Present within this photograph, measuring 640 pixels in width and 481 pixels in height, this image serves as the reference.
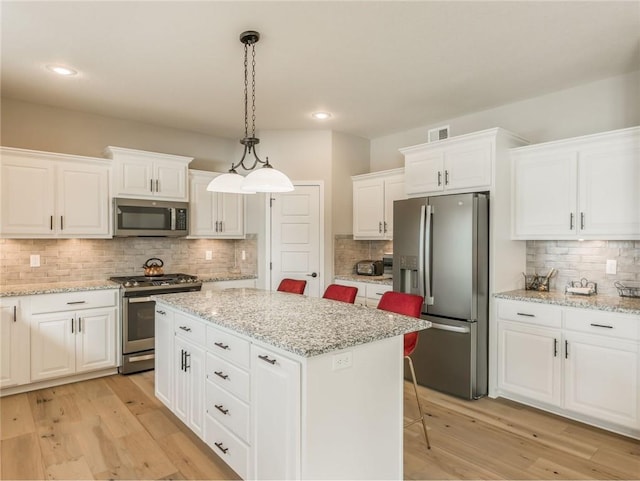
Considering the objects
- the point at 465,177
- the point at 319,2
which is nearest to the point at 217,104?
the point at 319,2

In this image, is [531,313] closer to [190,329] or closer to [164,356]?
[190,329]

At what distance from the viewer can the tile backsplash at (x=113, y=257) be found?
3928mm

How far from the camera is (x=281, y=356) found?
184 centimetres

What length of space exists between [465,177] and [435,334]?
145 centimetres

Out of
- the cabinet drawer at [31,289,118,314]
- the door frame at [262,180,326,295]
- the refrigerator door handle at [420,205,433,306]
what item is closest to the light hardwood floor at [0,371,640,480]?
the cabinet drawer at [31,289,118,314]

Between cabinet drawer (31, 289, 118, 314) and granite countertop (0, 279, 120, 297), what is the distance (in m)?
0.05

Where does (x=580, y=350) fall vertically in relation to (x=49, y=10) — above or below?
below

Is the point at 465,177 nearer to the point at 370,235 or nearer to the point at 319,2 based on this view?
the point at 370,235

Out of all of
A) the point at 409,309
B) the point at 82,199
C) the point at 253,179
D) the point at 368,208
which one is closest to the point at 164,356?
the point at 253,179

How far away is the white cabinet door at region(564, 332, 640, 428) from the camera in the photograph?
2.73 m

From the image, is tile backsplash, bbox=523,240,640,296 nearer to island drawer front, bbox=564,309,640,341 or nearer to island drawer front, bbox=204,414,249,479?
island drawer front, bbox=564,309,640,341

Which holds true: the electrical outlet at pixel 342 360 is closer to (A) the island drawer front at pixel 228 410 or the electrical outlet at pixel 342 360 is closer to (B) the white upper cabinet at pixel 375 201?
(A) the island drawer front at pixel 228 410

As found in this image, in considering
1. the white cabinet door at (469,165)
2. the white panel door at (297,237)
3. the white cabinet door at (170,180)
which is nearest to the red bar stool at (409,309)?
the white cabinet door at (469,165)

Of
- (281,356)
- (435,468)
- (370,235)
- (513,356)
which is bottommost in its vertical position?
(435,468)
